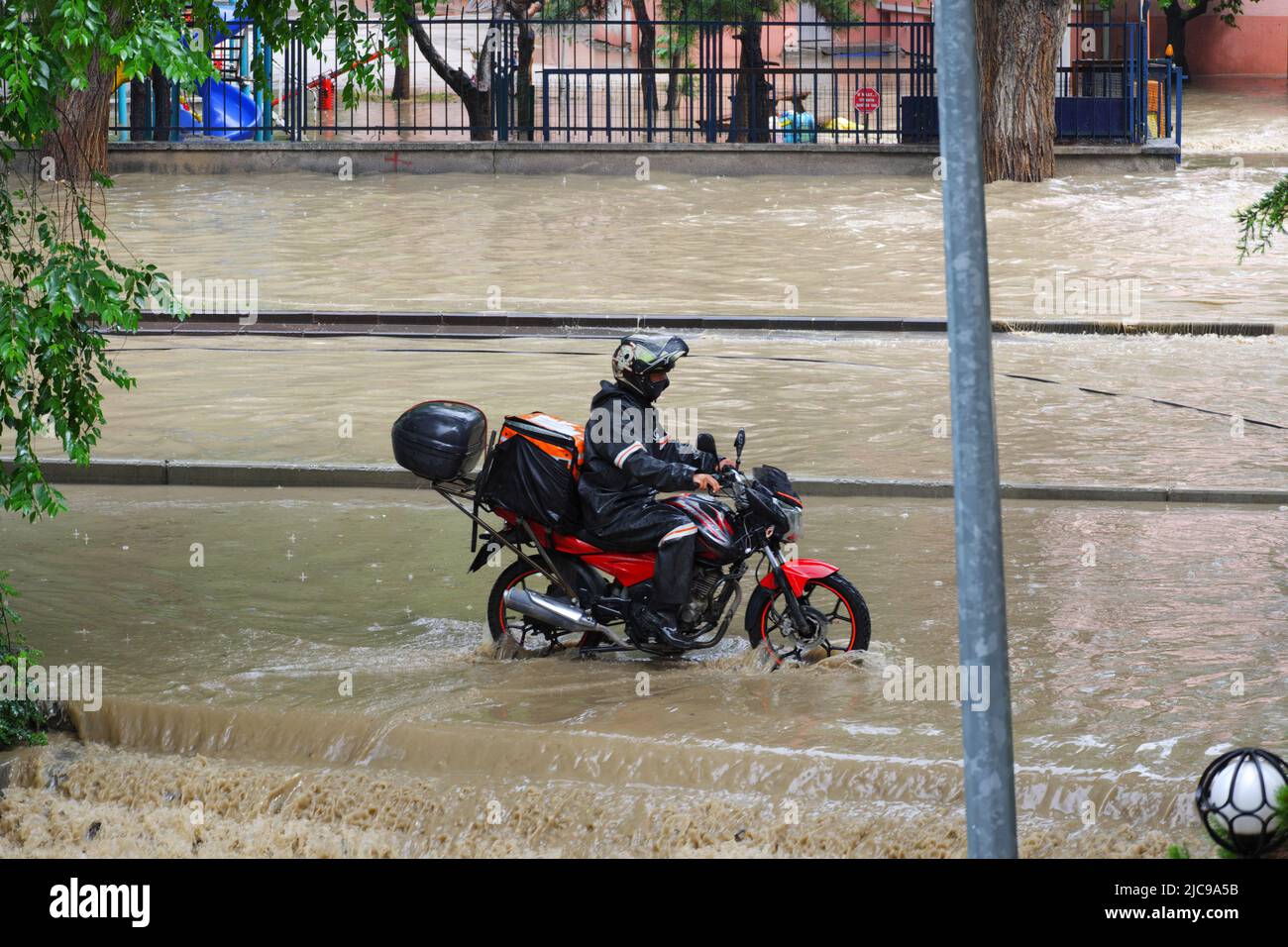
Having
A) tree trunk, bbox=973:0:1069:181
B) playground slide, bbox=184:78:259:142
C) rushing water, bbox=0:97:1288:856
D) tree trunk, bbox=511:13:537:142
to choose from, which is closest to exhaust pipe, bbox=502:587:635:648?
rushing water, bbox=0:97:1288:856

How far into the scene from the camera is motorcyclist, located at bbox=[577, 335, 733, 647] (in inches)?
297

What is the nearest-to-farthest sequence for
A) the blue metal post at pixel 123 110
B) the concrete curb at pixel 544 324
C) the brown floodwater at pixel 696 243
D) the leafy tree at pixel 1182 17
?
the concrete curb at pixel 544 324, the brown floodwater at pixel 696 243, the blue metal post at pixel 123 110, the leafy tree at pixel 1182 17

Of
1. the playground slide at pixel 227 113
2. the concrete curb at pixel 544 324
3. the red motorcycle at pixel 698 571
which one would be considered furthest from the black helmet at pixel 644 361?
the playground slide at pixel 227 113

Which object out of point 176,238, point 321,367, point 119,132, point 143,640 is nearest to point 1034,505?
point 143,640

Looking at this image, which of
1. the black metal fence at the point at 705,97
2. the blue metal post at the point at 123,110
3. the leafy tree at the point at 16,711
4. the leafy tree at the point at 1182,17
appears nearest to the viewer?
the leafy tree at the point at 16,711

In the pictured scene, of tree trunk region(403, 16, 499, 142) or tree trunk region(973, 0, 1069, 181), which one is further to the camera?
tree trunk region(403, 16, 499, 142)

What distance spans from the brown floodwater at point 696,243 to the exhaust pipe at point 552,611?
1102 centimetres

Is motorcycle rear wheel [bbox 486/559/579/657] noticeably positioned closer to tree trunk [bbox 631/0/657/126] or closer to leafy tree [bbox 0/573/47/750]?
leafy tree [bbox 0/573/47/750]

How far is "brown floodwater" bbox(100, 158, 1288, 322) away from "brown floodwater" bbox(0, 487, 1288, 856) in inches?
388

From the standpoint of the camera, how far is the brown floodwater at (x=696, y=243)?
63.6ft

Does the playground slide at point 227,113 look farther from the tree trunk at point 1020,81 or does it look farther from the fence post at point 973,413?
the fence post at point 973,413

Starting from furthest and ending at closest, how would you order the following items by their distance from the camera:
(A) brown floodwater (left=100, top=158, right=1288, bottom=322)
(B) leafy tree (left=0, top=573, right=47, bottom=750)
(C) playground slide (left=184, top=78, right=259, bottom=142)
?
1. (C) playground slide (left=184, top=78, right=259, bottom=142)
2. (A) brown floodwater (left=100, top=158, right=1288, bottom=322)
3. (B) leafy tree (left=0, top=573, right=47, bottom=750)

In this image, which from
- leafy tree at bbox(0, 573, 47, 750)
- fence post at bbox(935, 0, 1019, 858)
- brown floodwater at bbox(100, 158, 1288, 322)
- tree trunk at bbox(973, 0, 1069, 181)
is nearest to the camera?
fence post at bbox(935, 0, 1019, 858)

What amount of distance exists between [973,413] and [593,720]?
381cm
